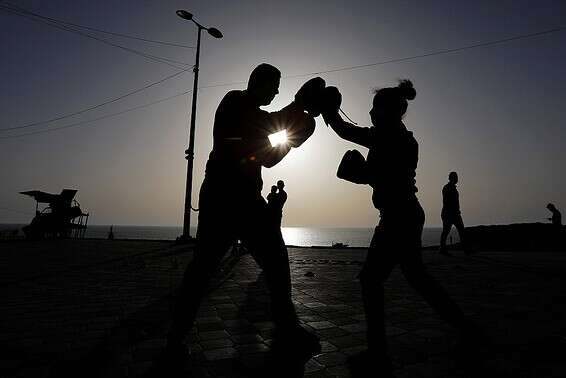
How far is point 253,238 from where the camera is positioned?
2508 millimetres

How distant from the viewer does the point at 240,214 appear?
245 centimetres

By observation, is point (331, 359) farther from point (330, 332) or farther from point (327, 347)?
point (330, 332)

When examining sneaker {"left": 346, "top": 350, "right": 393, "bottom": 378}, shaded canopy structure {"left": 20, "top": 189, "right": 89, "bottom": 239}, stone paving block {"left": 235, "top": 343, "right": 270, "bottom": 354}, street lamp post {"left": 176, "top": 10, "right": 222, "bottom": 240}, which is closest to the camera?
sneaker {"left": 346, "top": 350, "right": 393, "bottom": 378}

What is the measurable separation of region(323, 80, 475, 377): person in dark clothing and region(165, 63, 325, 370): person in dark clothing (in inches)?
Result: 21.6

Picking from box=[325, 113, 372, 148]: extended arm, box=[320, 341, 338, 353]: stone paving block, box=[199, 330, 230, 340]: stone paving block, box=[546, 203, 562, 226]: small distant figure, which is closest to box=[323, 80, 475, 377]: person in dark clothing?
box=[325, 113, 372, 148]: extended arm

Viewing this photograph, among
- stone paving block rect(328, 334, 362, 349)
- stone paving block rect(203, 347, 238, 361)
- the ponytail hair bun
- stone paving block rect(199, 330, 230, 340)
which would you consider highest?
the ponytail hair bun

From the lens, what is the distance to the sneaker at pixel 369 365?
210cm

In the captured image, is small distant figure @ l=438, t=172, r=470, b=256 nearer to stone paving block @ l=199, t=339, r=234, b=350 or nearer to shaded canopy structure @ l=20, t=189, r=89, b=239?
stone paving block @ l=199, t=339, r=234, b=350

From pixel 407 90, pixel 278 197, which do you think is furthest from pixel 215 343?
Result: pixel 278 197

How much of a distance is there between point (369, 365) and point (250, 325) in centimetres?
128

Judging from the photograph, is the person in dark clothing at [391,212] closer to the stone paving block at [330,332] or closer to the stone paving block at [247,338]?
the stone paving block at [330,332]

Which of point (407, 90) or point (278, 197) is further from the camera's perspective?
point (278, 197)

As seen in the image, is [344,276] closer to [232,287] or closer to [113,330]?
[232,287]

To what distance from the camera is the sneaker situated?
2.10 m
